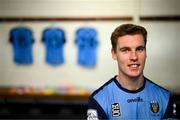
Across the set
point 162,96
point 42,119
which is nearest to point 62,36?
point 42,119

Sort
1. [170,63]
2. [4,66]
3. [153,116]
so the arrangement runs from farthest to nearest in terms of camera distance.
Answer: [4,66], [170,63], [153,116]

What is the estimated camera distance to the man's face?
0.70m

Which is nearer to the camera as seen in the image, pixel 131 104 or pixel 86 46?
pixel 131 104

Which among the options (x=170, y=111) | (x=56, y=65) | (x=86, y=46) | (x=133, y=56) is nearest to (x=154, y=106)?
(x=170, y=111)

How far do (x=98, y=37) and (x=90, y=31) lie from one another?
0.10 metres

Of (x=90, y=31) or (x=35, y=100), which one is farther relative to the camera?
(x=90, y=31)

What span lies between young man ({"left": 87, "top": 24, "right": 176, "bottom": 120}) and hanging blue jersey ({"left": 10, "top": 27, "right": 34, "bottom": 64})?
1456 millimetres

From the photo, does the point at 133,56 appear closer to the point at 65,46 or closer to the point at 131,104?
the point at 131,104

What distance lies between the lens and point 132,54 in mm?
700

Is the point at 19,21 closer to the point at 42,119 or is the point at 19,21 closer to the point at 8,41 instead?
the point at 8,41

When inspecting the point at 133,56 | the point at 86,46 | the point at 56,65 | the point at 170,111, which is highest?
the point at 86,46

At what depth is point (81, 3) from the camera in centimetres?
207

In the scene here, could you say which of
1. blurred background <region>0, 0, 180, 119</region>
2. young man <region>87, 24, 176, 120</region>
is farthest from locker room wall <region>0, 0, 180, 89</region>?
young man <region>87, 24, 176, 120</region>

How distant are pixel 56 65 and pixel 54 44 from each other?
0.16m
